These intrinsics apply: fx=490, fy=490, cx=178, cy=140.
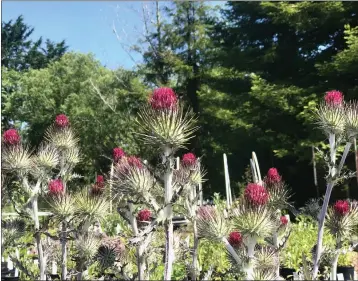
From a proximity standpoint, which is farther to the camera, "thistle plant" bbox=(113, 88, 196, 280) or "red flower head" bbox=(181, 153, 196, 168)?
"red flower head" bbox=(181, 153, 196, 168)

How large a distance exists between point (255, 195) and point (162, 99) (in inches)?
35.6

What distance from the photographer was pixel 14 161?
185 inches

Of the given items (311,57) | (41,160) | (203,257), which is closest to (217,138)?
(311,57)

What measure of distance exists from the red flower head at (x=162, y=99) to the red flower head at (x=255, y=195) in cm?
77

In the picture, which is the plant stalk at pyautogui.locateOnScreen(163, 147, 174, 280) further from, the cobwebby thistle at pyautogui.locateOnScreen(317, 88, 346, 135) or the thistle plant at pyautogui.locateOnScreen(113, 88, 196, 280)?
the cobwebby thistle at pyautogui.locateOnScreen(317, 88, 346, 135)

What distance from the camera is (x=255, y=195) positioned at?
3314 mm

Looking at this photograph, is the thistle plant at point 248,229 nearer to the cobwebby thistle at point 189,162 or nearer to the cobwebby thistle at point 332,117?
the cobwebby thistle at point 189,162

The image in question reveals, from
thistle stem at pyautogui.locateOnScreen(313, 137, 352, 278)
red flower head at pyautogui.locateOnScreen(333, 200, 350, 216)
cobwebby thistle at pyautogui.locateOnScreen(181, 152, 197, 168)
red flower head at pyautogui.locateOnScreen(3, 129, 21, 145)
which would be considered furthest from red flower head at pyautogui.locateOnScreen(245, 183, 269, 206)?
red flower head at pyautogui.locateOnScreen(3, 129, 21, 145)

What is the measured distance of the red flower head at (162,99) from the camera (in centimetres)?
316

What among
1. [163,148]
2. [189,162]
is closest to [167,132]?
[163,148]

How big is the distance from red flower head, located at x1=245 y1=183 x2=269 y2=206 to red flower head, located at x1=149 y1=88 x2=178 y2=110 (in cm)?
77

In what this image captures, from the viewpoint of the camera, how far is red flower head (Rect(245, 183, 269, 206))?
3.31 meters

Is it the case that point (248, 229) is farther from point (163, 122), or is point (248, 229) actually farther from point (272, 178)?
point (272, 178)

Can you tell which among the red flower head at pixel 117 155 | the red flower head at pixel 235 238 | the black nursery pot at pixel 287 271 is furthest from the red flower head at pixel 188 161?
the black nursery pot at pixel 287 271
